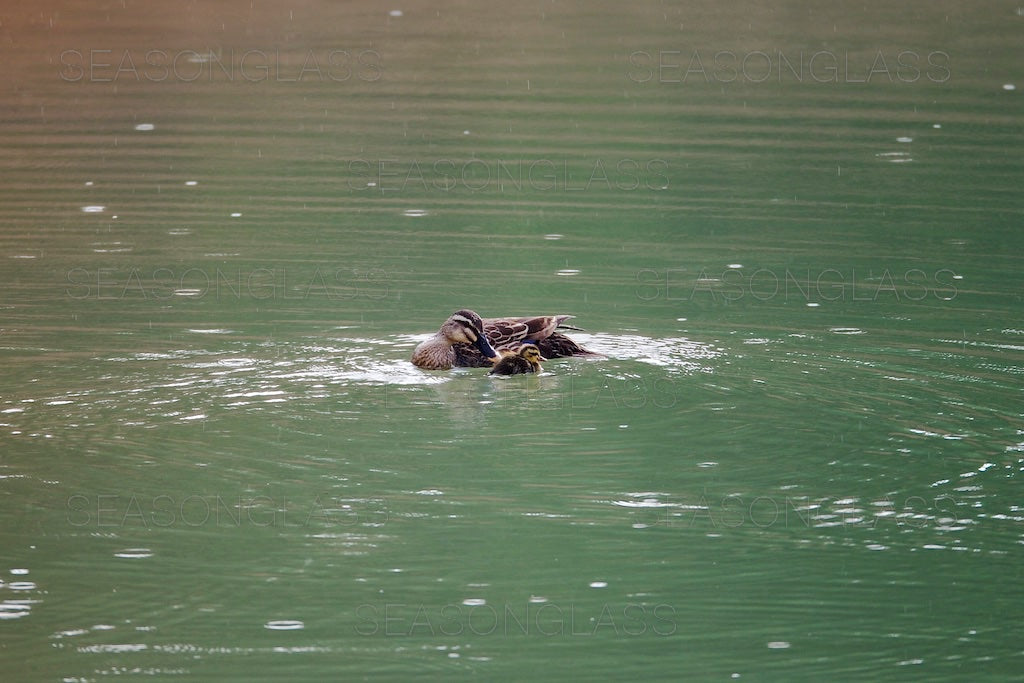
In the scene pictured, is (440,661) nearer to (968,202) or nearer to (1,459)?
(1,459)

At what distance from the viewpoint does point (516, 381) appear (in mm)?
9875

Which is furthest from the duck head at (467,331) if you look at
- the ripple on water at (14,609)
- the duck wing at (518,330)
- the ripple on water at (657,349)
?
the ripple on water at (14,609)

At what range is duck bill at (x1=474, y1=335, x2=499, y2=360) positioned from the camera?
9.95m

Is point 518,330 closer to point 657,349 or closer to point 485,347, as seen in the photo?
point 485,347

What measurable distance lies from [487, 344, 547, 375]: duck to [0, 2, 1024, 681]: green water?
0.17 m

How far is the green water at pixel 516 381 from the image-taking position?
21.9 ft

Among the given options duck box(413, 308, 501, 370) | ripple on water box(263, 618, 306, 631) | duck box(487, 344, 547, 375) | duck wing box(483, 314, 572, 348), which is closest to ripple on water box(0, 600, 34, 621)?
ripple on water box(263, 618, 306, 631)

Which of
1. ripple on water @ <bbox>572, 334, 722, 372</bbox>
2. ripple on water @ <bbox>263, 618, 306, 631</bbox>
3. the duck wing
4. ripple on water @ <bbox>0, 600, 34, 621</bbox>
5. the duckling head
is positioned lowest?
ripple on water @ <bbox>263, 618, 306, 631</bbox>

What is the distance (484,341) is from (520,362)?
0.24 m

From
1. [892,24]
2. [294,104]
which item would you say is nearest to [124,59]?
[294,104]

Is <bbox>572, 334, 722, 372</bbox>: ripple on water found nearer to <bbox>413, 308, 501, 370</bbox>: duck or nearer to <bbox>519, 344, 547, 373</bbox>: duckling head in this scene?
<bbox>519, 344, 547, 373</bbox>: duckling head

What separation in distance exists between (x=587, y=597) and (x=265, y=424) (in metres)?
2.58

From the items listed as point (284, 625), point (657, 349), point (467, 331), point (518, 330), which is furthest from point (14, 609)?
point (657, 349)

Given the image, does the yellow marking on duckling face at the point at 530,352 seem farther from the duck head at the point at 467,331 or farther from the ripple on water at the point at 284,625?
the ripple on water at the point at 284,625
